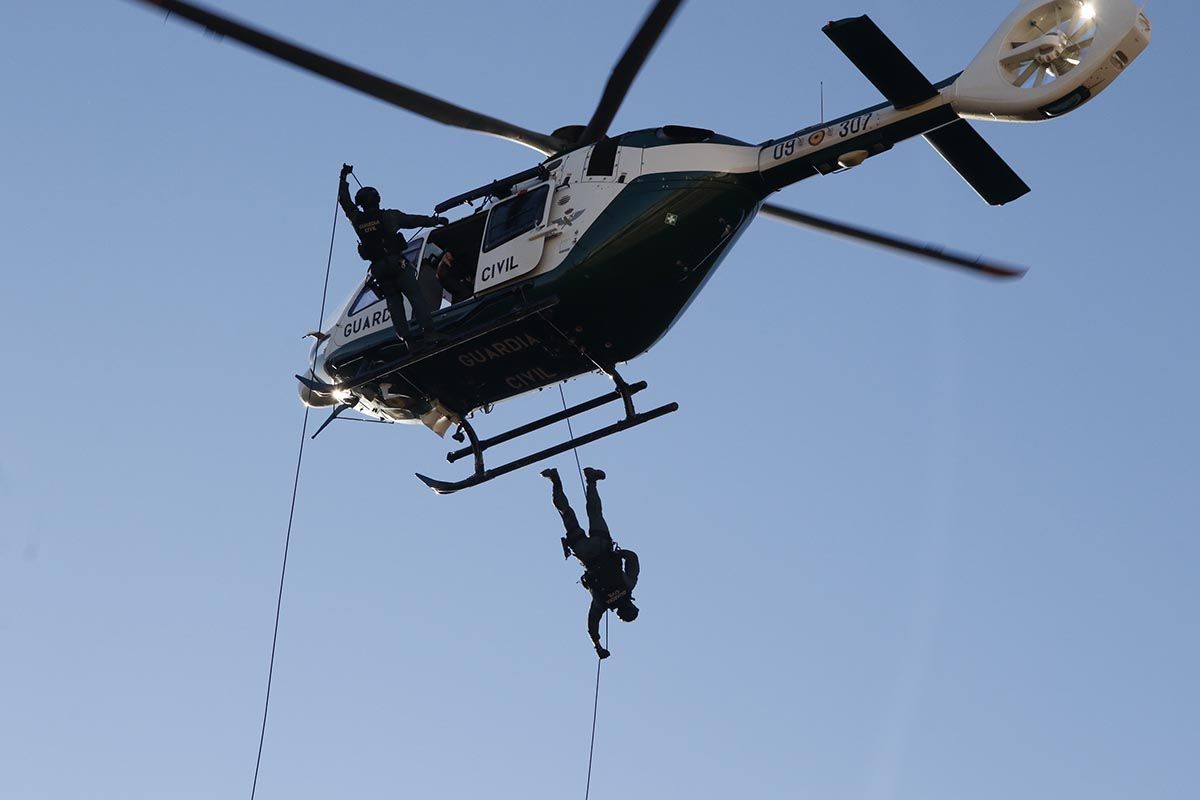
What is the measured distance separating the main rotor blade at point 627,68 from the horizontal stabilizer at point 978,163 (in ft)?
9.50

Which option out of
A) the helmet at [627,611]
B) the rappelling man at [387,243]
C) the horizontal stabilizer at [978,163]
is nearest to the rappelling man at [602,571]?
the helmet at [627,611]

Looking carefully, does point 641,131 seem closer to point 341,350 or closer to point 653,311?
point 653,311

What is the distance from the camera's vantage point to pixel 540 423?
18.1 meters

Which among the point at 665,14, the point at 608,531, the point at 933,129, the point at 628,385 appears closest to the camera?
the point at 665,14

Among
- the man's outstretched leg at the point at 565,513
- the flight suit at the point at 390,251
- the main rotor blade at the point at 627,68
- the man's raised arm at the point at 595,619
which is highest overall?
the main rotor blade at the point at 627,68

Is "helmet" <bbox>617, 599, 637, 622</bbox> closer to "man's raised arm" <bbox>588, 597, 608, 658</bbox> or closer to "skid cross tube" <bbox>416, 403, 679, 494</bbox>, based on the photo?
"man's raised arm" <bbox>588, 597, 608, 658</bbox>

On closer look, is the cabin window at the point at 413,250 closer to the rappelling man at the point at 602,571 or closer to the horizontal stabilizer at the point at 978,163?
the rappelling man at the point at 602,571

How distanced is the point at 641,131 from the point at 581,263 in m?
1.60

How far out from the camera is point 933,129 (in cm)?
1645

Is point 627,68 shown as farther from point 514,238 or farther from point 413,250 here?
point 413,250

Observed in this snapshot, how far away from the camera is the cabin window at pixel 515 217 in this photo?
17672 mm

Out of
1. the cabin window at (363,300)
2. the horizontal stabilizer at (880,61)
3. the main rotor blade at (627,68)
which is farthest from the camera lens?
the cabin window at (363,300)

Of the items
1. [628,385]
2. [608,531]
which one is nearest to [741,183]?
[628,385]

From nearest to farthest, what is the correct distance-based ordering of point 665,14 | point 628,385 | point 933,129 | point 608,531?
point 665,14 < point 933,129 < point 628,385 < point 608,531
